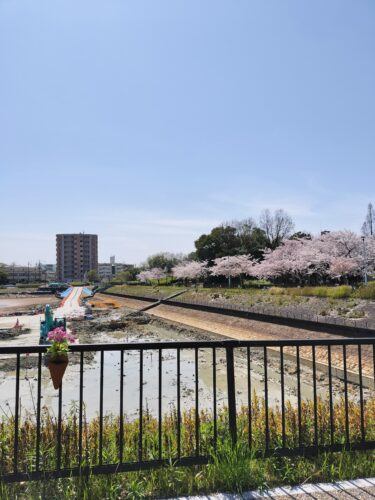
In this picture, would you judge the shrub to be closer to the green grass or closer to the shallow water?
the green grass

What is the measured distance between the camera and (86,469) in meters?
2.47

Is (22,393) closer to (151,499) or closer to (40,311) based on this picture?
(151,499)

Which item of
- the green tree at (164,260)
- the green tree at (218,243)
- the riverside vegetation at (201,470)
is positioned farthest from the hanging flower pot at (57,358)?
the green tree at (164,260)

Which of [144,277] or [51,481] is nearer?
[51,481]

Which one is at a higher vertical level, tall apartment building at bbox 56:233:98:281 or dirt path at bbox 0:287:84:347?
tall apartment building at bbox 56:233:98:281

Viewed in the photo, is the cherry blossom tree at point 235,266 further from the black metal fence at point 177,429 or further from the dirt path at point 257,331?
the black metal fence at point 177,429

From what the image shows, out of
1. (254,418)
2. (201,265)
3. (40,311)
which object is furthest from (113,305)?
(254,418)

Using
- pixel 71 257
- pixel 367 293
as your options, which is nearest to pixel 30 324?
pixel 367 293

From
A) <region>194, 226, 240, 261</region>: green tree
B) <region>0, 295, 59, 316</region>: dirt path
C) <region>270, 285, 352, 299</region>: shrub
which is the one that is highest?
<region>194, 226, 240, 261</region>: green tree

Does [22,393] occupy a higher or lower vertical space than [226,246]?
lower

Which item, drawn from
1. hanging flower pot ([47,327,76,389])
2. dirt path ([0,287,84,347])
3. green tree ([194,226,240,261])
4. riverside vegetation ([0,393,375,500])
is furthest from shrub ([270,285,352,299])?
green tree ([194,226,240,261])

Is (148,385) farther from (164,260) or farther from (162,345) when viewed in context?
(164,260)

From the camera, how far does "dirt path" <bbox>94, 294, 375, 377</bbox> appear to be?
13633mm

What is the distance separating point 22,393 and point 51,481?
11.2m
